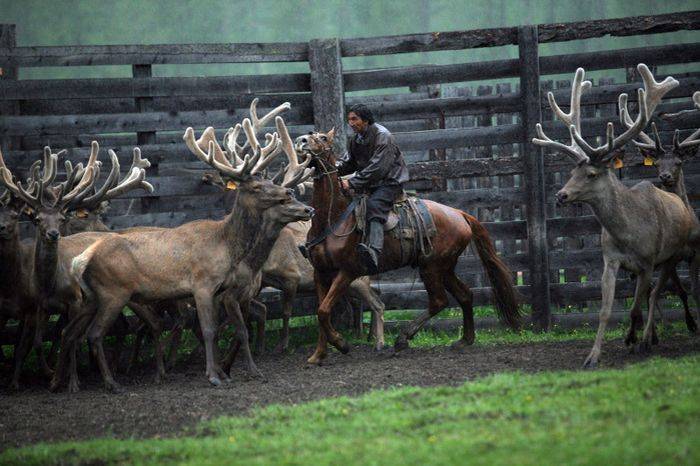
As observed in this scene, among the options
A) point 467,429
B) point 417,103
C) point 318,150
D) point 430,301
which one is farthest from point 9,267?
point 467,429

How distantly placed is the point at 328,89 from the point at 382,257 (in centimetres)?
276

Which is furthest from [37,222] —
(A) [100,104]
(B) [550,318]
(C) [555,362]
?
(B) [550,318]

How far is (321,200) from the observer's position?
1238cm

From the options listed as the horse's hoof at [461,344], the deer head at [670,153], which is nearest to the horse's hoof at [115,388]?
the horse's hoof at [461,344]

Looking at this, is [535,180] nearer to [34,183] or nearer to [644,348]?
[644,348]

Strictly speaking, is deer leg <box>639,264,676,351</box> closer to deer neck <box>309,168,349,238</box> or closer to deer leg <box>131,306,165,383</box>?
deer neck <box>309,168,349,238</box>

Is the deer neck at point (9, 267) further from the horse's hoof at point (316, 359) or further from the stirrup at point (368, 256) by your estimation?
the stirrup at point (368, 256)

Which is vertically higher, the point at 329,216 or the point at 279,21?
the point at 279,21

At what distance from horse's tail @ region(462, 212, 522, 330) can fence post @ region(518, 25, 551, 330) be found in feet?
2.58

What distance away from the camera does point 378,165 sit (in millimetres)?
12102

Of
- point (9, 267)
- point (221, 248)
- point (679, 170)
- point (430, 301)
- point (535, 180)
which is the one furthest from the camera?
point (535, 180)

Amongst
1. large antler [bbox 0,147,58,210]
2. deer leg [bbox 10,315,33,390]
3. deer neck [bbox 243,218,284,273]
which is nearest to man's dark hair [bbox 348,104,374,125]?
deer neck [bbox 243,218,284,273]

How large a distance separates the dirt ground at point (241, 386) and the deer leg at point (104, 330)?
0.15 m

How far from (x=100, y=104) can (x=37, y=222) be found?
2991mm
